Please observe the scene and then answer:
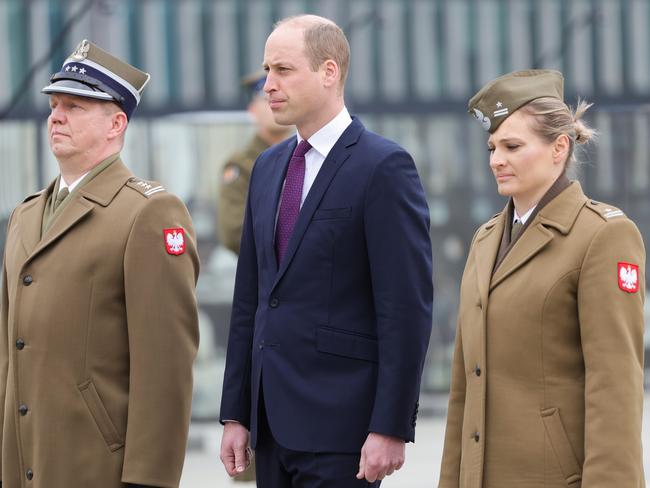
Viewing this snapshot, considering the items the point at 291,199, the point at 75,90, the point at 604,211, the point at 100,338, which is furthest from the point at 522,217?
the point at 75,90

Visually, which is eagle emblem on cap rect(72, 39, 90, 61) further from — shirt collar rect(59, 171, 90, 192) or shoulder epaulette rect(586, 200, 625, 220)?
shoulder epaulette rect(586, 200, 625, 220)

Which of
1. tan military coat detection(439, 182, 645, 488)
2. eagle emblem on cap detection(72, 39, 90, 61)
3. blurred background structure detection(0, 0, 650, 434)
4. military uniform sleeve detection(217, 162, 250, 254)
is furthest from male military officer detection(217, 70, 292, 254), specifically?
tan military coat detection(439, 182, 645, 488)

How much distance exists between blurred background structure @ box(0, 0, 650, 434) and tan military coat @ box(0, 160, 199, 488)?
368 centimetres

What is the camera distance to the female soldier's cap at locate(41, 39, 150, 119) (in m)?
3.92

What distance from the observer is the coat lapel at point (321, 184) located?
372 cm

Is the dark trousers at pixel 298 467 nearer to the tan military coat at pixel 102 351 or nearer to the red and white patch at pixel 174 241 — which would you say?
the tan military coat at pixel 102 351

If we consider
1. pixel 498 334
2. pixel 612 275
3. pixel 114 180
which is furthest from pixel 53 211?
pixel 612 275

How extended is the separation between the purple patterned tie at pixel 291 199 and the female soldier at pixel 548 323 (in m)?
0.48

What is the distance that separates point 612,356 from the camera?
337 cm

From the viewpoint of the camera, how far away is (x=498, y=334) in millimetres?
3549

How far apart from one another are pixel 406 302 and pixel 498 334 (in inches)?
9.6

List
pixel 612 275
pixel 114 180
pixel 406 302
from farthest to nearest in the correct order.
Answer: pixel 114 180, pixel 406 302, pixel 612 275

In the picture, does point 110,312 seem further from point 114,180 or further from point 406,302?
point 406,302

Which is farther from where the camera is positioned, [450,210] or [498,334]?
[450,210]
